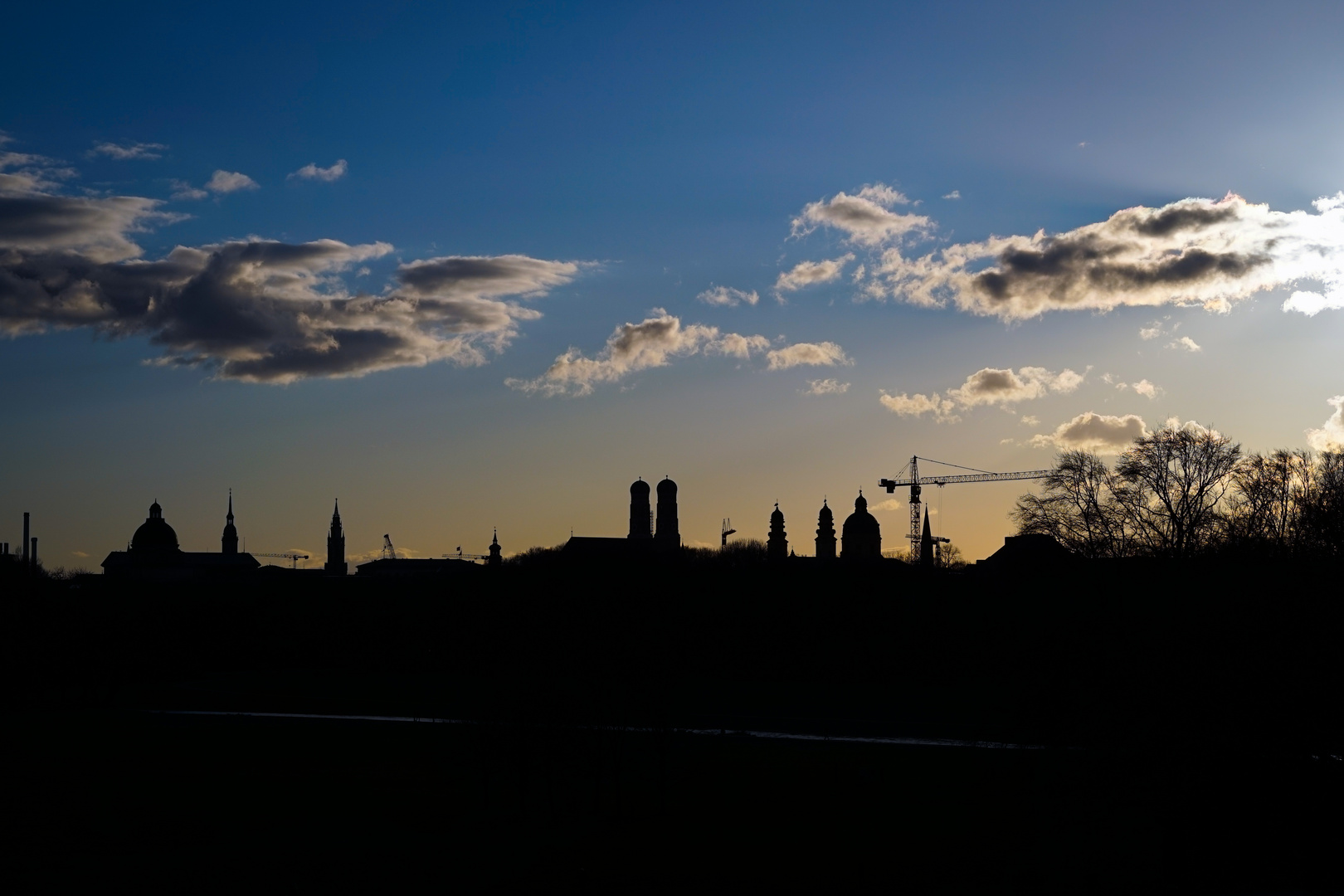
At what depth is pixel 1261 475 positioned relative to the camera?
2699 inches

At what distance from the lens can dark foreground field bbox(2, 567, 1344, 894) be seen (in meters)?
26.4

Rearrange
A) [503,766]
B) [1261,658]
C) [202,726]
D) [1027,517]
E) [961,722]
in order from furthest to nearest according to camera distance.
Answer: [1027,517] < [202,726] < [961,722] < [503,766] < [1261,658]

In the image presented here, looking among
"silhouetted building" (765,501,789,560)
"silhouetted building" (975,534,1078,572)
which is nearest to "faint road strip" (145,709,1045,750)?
"silhouetted building" (975,534,1078,572)

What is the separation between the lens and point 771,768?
4334cm

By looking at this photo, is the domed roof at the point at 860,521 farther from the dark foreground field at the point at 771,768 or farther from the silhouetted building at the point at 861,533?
the dark foreground field at the point at 771,768

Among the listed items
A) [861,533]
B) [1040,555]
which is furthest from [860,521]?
[1040,555]

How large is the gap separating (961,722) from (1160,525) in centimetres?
1808

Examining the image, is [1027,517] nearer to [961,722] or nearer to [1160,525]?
[1160,525]

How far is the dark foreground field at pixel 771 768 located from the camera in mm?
26422

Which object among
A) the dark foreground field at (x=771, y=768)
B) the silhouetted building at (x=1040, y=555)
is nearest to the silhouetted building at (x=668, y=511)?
the silhouetted building at (x=1040, y=555)

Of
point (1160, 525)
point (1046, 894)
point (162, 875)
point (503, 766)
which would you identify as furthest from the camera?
point (1160, 525)

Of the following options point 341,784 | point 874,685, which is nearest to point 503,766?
point 341,784

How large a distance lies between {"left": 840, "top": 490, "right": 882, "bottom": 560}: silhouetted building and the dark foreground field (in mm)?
118278

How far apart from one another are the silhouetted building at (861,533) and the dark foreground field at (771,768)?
11828 cm
